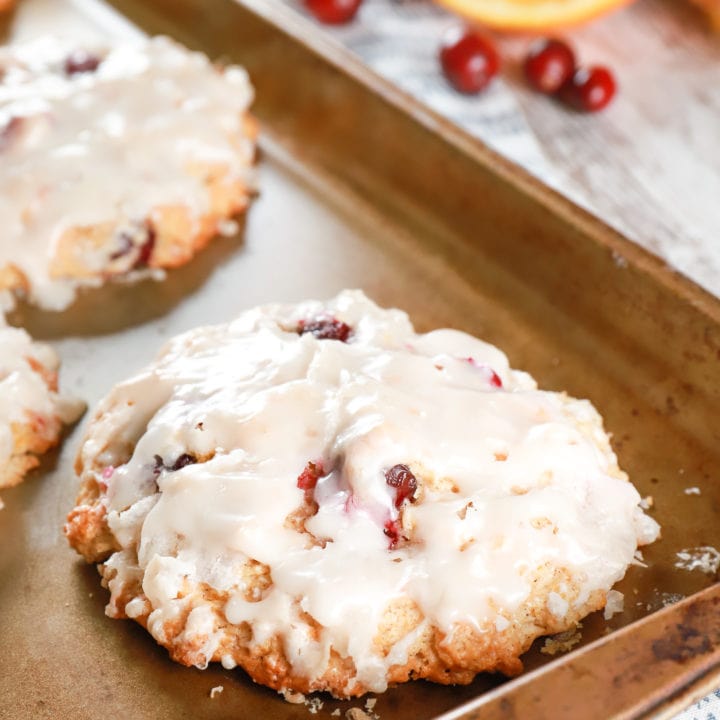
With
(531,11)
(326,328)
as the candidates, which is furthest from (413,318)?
(531,11)

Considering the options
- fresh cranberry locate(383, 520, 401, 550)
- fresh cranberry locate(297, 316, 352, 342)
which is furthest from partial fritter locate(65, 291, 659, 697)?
fresh cranberry locate(297, 316, 352, 342)

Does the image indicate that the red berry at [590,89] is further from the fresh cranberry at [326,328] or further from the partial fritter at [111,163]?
the fresh cranberry at [326,328]

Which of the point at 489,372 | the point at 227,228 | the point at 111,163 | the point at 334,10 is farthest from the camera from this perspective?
the point at 334,10

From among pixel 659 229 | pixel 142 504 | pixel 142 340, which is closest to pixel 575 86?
pixel 659 229

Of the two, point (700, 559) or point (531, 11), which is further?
point (531, 11)

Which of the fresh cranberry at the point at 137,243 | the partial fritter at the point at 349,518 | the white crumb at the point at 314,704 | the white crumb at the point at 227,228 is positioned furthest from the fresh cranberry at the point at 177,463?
the white crumb at the point at 227,228

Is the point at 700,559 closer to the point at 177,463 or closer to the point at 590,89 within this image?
the point at 177,463
